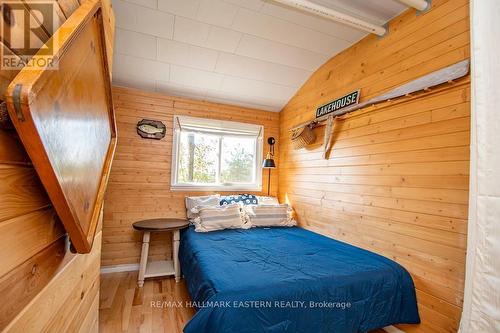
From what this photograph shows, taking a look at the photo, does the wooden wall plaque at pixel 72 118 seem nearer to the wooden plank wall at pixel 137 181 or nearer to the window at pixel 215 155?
the wooden plank wall at pixel 137 181

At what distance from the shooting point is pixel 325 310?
146 cm

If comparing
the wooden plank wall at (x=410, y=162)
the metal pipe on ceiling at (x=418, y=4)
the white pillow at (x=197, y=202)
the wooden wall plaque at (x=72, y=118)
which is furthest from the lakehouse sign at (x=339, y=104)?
the wooden wall plaque at (x=72, y=118)

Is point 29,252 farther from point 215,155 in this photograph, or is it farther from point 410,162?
point 215,155

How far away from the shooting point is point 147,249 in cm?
259

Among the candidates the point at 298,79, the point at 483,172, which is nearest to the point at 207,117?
the point at 298,79

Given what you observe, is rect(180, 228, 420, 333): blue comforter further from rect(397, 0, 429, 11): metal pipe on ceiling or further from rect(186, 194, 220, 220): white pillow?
rect(397, 0, 429, 11): metal pipe on ceiling

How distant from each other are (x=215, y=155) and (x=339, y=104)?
1.87 meters

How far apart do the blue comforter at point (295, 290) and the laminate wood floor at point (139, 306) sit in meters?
0.39

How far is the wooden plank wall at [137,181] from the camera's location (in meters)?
2.93

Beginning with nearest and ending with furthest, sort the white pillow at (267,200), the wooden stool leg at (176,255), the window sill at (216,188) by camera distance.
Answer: the wooden stool leg at (176,255)
the window sill at (216,188)
the white pillow at (267,200)

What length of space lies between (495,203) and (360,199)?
122 centimetres

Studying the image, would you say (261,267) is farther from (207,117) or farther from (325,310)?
(207,117)

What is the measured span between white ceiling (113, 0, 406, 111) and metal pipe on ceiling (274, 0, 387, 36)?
15 centimetres

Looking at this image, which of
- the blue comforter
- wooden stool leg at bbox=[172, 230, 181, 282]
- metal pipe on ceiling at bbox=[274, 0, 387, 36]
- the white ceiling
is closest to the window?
the white ceiling
